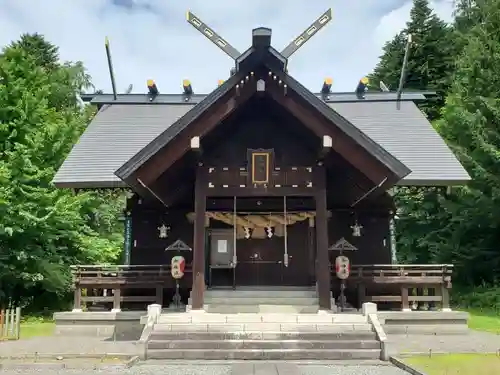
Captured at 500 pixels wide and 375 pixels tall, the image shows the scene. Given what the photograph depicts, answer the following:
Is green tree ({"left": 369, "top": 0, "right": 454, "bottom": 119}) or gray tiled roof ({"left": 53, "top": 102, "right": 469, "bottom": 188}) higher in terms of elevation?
green tree ({"left": 369, "top": 0, "right": 454, "bottom": 119})

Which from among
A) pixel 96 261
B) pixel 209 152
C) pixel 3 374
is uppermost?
pixel 209 152

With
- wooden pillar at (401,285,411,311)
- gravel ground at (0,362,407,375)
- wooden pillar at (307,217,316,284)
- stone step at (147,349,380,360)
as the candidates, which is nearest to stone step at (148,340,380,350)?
stone step at (147,349,380,360)

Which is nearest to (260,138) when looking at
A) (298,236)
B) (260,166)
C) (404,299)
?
(260,166)

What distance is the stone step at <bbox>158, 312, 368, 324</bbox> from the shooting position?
32.9ft

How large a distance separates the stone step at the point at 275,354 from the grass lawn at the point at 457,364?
0.99 metres

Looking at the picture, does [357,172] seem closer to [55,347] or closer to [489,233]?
[55,347]

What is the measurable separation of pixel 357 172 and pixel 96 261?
1250 centimetres

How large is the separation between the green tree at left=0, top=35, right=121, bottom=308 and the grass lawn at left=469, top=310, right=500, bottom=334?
12.5 m

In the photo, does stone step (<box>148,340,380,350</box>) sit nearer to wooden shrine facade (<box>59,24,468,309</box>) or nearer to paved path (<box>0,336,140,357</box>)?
paved path (<box>0,336,140,357</box>)

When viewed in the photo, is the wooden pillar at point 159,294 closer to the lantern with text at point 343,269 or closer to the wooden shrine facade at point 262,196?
the wooden shrine facade at point 262,196

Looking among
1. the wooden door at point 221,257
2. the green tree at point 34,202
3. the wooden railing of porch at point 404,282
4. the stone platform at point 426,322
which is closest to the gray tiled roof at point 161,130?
the green tree at point 34,202

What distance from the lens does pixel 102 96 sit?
1934 centimetres

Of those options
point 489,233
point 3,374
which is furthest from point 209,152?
point 489,233

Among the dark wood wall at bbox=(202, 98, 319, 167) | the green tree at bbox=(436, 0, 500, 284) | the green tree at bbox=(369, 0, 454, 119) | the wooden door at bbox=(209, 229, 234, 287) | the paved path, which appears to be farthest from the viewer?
the green tree at bbox=(369, 0, 454, 119)
